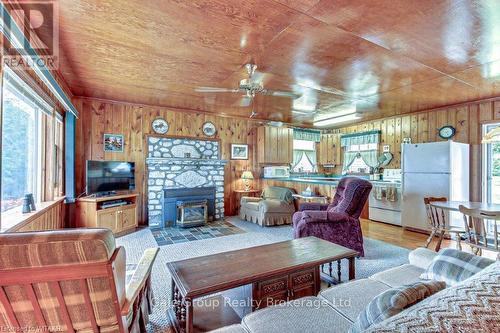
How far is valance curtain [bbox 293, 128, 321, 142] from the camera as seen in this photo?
7336 millimetres

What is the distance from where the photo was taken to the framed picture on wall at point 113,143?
4.81m

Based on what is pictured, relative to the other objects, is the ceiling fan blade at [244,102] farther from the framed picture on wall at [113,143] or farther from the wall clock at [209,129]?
the framed picture on wall at [113,143]

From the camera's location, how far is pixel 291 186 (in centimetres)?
574

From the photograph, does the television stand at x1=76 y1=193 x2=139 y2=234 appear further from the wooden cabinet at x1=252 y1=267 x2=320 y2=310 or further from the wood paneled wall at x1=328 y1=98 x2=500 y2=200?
the wood paneled wall at x1=328 y1=98 x2=500 y2=200

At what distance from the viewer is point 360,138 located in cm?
685

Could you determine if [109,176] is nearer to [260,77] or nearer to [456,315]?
[260,77]

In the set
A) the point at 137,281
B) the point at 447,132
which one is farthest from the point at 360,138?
the point at 137,281

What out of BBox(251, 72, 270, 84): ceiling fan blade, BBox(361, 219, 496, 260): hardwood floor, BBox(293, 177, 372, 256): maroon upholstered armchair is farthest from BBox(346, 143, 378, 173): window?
BBox(251, 72, 270, 84): ceiling fan blade

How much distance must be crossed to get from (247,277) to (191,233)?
10.4ft

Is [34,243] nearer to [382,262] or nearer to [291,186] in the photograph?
[382,262]

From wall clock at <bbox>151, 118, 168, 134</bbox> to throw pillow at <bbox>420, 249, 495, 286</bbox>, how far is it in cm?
513

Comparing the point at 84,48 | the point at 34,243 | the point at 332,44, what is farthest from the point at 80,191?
the point at 332,44

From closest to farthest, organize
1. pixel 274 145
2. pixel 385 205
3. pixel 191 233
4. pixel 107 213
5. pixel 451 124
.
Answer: pixel 107 213 < pixel 191 233 < pixel 451 124 < pixel 385 205 < pixel 274 145

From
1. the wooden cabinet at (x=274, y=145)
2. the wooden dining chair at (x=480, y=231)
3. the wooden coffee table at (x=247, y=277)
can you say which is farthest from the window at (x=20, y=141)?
the wooden dining chair at (x=480, y=231)
